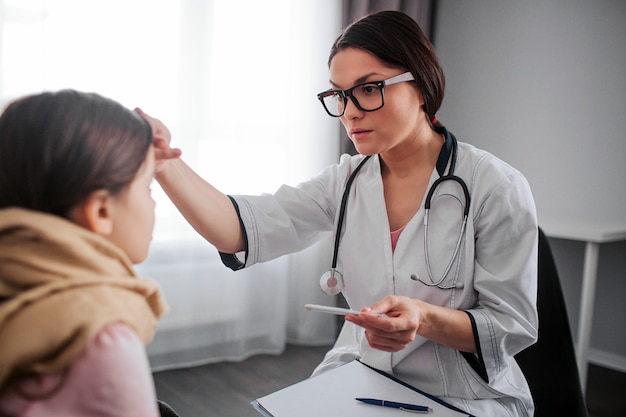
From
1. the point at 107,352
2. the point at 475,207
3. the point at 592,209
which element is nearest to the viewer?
the point at 107,352

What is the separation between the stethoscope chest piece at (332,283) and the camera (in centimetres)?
112

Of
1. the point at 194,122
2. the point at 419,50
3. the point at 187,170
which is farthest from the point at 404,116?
the point at 194,122

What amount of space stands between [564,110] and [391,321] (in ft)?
7.58

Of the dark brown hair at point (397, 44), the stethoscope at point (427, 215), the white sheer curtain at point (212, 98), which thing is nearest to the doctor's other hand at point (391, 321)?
the stethoscope at point (427, 215)

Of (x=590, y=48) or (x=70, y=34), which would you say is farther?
(x=590, y=48)

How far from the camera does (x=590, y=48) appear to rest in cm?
256

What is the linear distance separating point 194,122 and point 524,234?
5.83 feet

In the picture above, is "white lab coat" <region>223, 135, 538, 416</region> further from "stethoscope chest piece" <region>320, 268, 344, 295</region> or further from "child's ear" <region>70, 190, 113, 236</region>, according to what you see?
"child's ear" <region>70, 190, 113, 236</region>

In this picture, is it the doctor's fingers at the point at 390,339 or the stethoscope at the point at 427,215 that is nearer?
the doctor's fingers at the point at 390,339

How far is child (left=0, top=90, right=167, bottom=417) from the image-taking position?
47 centimetres

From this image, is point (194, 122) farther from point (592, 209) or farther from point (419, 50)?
point (592, 209)

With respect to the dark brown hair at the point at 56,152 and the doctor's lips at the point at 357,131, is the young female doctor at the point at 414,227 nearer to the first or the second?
the doctor's lips at the point at 357,131

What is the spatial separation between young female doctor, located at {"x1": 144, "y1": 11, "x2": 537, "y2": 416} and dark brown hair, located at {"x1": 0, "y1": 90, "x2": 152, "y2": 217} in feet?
1.08

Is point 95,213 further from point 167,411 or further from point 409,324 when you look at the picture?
point 409,324
